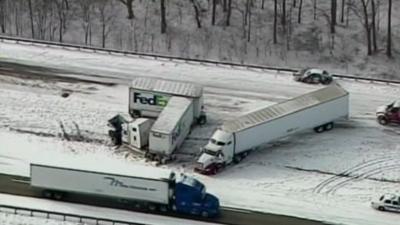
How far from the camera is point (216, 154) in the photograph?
49.3 meters

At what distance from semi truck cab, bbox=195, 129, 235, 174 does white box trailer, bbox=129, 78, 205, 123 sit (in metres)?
4.20

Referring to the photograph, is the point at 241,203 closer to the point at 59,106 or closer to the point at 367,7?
the point at 59,106

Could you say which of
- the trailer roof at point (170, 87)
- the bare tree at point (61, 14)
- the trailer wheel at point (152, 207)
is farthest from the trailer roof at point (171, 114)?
the bare tree at point (61, 14)

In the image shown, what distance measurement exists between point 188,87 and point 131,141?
4712 mm

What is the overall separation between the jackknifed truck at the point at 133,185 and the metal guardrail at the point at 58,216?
4.95ft

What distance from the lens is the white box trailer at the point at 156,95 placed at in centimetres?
5375

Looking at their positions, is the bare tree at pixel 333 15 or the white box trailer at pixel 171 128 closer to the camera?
the white box trailer at pixel 171 128

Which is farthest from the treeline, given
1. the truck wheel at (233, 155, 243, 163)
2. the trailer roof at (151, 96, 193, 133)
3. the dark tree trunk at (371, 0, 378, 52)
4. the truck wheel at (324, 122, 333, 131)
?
the truck wheel at (233, 155, 243, 163)

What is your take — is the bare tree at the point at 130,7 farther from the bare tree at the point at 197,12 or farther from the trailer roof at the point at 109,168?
the trailer roof at the point at 109,168

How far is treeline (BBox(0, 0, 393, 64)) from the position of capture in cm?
7225

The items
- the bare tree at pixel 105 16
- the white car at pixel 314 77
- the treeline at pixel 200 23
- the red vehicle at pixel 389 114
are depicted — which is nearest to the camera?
the red vehicle at pixel 389 114

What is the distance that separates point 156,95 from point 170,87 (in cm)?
91

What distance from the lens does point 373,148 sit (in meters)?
52.4

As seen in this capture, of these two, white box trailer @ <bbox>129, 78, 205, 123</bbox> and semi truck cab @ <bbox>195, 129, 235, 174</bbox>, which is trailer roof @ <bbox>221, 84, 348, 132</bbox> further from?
white box trailer @ <bbox>129, 78, 205, 123</bbox>
